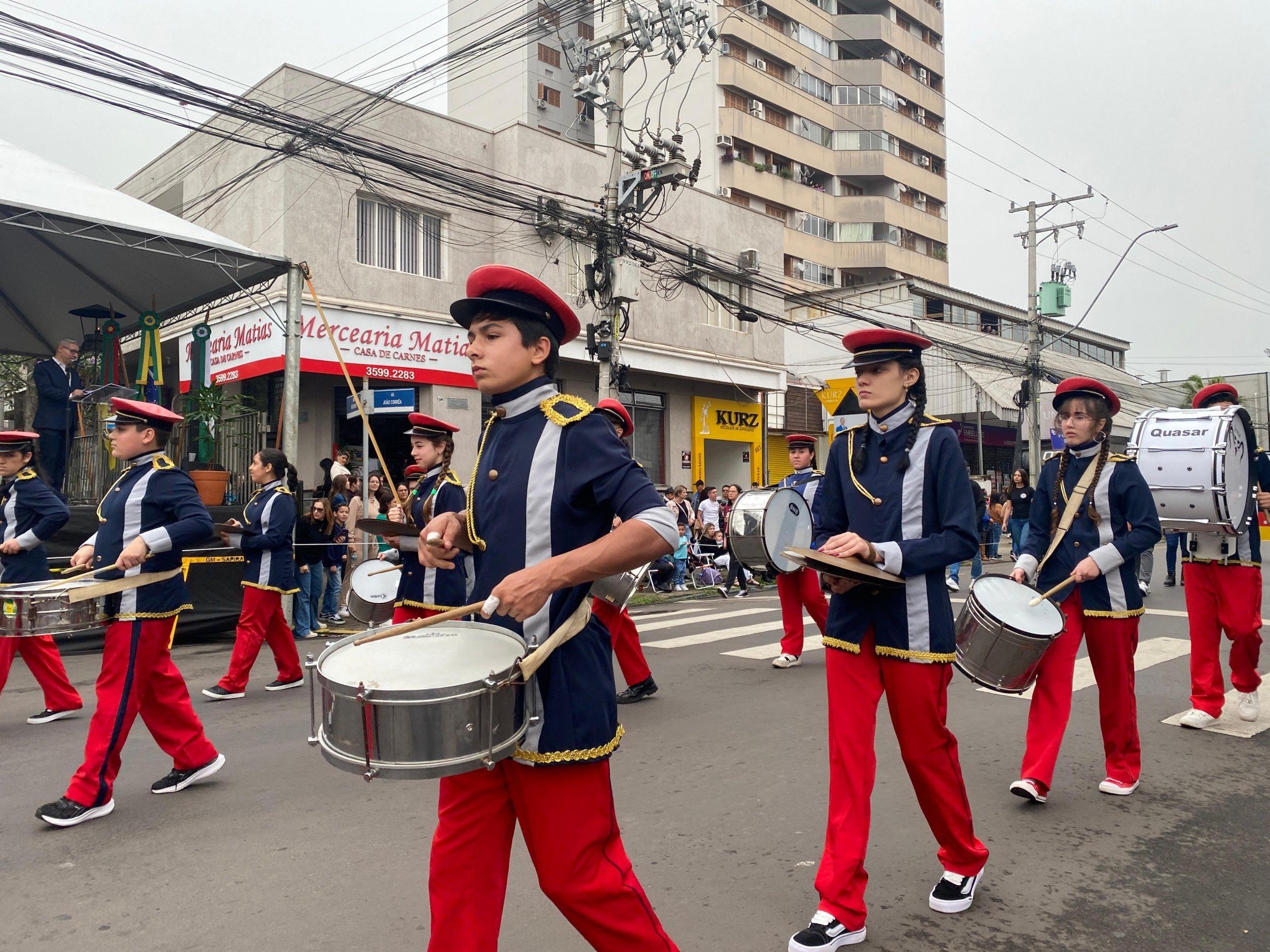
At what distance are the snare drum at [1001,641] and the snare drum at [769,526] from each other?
11.6ft

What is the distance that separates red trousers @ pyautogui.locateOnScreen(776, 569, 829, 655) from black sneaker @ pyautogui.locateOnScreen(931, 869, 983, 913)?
191 inches

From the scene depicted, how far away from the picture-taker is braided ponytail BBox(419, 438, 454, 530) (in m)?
5.62

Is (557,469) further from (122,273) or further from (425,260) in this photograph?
(425,260)

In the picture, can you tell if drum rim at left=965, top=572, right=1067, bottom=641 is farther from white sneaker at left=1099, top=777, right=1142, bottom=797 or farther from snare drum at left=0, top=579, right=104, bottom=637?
snare drum at left=0, top=579, right=104, bottom=637

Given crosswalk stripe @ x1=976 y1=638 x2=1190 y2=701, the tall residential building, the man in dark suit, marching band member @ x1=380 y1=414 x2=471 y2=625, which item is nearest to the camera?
marching band member @ x1=380 y1=414 x2=471 y2=625

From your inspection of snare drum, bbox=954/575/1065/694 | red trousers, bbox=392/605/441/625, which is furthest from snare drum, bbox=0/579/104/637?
snare drum, bbox=954/575/1065/694

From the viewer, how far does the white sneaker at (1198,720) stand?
20.4ft

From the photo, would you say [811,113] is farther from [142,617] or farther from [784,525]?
[142,617]

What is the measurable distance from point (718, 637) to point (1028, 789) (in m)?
5.97

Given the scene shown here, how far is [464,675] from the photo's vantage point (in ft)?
7.14

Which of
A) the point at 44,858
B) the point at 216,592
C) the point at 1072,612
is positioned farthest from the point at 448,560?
the point at 216,592

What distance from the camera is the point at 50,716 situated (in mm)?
6957

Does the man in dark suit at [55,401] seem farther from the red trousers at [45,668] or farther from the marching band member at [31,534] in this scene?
the red trousers at [45,668]

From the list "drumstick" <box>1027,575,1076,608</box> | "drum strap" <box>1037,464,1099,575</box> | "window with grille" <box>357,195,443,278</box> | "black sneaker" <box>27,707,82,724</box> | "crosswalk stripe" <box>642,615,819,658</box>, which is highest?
"window with grille" <box>357,195,443,278</box>
